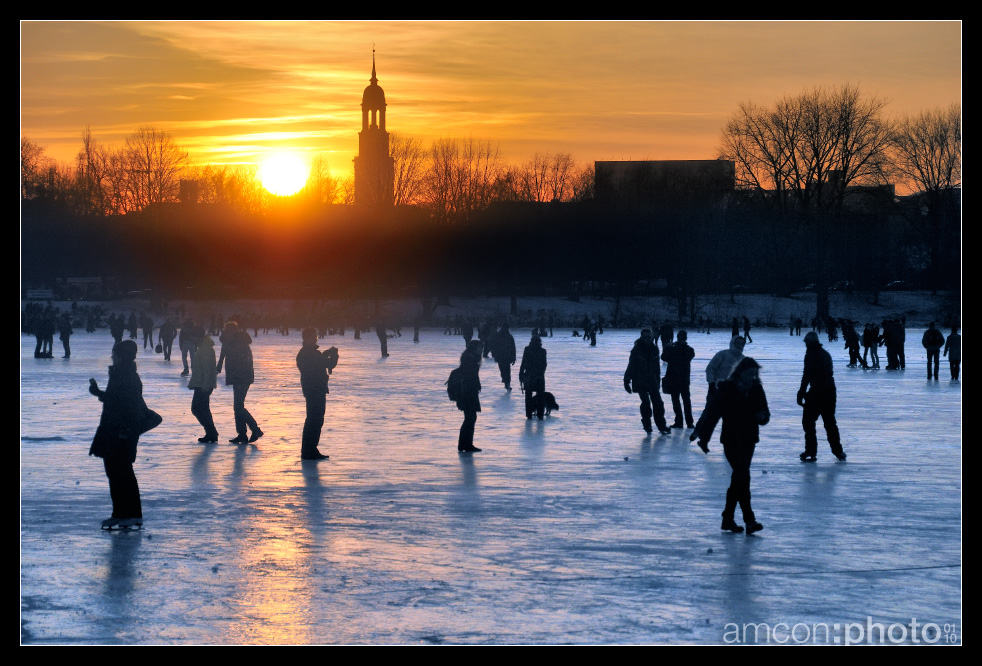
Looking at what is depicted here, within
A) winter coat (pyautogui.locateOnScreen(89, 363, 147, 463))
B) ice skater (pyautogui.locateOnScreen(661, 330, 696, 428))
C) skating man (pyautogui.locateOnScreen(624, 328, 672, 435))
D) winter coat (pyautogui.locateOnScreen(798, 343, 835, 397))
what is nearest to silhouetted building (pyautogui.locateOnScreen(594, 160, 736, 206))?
ice skater (pyautogui.locateOnScreen(661, 330, 696, 428))

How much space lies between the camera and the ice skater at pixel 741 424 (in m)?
8.57

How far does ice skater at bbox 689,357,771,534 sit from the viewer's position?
28.1 ft

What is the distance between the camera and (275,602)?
684 centimetres

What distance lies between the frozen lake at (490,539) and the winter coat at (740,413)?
0.64 meters

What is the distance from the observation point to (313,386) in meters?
12.8

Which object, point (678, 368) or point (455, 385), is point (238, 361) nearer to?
point (455, 385)

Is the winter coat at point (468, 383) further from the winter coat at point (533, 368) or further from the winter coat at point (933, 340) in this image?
the winter coat at point (933, 340)

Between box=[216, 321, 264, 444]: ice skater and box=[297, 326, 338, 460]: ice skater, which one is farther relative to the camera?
box=[216, 321, 264, 444]: ice skater

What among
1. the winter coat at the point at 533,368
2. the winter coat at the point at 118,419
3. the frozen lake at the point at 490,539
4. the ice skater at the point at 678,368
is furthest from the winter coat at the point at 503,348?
the winter coat at the point at 118,419

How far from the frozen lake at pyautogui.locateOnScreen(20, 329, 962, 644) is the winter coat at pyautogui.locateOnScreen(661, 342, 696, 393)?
0.62 meters

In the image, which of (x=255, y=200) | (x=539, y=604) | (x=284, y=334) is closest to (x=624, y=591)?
(x=539, y=604)

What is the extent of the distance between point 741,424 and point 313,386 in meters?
5.37

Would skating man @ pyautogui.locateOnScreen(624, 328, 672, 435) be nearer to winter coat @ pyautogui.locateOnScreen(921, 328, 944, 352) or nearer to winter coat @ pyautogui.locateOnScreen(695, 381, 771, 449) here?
winter coat @ pyautogui.locateOnScreen(695, 381, 771, 449)

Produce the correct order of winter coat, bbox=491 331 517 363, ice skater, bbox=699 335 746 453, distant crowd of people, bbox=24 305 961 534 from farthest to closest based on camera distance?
1. winter coat, bbox=491 331 517 363
2. ice skater, bbox=699 335 746 453
3. distant crowd of people, bbox=24 305 961 534
